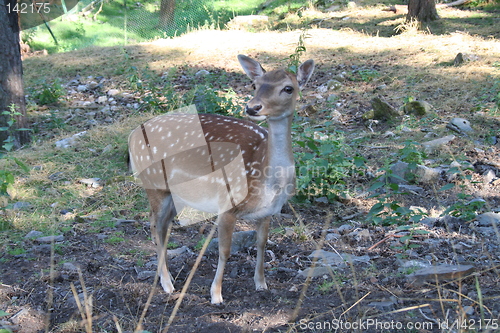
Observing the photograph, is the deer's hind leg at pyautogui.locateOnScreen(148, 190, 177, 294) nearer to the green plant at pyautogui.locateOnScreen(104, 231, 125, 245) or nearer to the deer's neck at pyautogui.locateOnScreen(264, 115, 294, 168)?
the green plant at pyautogui.locateOnScreen(104, 231, 125, 245)

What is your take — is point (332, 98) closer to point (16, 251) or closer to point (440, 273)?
point (440, 273)

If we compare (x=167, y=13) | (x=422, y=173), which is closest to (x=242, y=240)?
(x=422, y=173)

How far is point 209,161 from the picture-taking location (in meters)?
4.32

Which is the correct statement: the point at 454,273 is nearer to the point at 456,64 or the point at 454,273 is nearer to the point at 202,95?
the point at 202,95

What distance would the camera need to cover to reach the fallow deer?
12.8 ft

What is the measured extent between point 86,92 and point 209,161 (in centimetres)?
705

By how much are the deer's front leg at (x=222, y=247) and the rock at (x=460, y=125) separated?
4696mm

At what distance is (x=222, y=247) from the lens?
4.06 metres

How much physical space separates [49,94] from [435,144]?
711cm

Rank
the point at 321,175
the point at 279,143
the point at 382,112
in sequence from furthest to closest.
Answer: the point at 382,112, the point at 321,175, the point at 279,143

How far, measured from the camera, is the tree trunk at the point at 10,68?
299 inches

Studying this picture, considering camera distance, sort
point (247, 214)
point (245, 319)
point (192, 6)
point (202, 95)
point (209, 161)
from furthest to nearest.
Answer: point (192, 6) → point (202, 95) → point (209, 161) → point (247, 214) → point (245, 319)

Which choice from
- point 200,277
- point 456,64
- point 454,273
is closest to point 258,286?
point 200,277

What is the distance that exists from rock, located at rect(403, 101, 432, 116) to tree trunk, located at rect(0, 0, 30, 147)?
6131 millimetres
